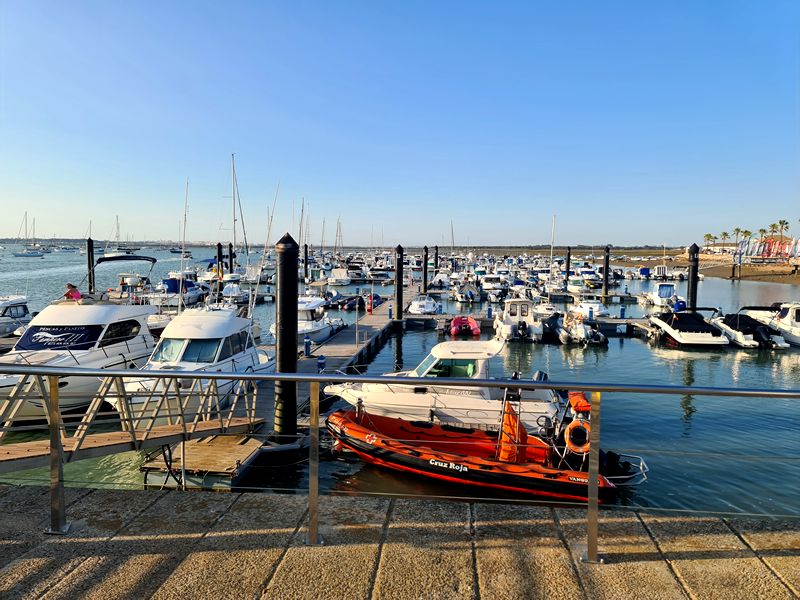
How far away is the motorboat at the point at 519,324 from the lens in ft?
112

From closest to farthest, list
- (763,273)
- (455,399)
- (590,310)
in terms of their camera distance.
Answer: (455,399), (590,310), (763,273)

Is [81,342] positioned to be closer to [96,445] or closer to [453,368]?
[453,368]

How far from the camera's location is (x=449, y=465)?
11.1 metres

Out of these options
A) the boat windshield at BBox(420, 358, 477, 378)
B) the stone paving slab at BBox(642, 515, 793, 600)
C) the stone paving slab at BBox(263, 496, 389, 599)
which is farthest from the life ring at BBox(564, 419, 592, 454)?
the stone paving slab at BBox(263, 496, 389, 599)

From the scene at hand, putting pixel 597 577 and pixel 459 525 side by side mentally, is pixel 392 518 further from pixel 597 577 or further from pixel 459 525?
pixel 597 577

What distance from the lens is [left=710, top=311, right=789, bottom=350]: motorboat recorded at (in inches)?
1240

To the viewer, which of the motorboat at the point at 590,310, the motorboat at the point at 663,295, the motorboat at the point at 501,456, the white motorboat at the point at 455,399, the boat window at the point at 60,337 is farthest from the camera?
the motorboat at the point at 663,295

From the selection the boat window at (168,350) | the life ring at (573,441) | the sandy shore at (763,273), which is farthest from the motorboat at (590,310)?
the sandy shore at (763,273)

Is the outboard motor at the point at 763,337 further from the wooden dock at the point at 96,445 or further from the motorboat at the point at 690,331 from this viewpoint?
the wooden dock at the point at 96,445

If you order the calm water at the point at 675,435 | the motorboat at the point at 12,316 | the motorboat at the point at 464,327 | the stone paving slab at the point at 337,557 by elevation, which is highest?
the stone paving slab at the point at 337,557

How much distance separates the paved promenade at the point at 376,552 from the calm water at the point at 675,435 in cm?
47

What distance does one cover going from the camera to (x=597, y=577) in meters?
3.03

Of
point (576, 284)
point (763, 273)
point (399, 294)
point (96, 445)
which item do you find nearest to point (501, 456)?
point (96, 445)

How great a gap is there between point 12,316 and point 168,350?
21.9m
